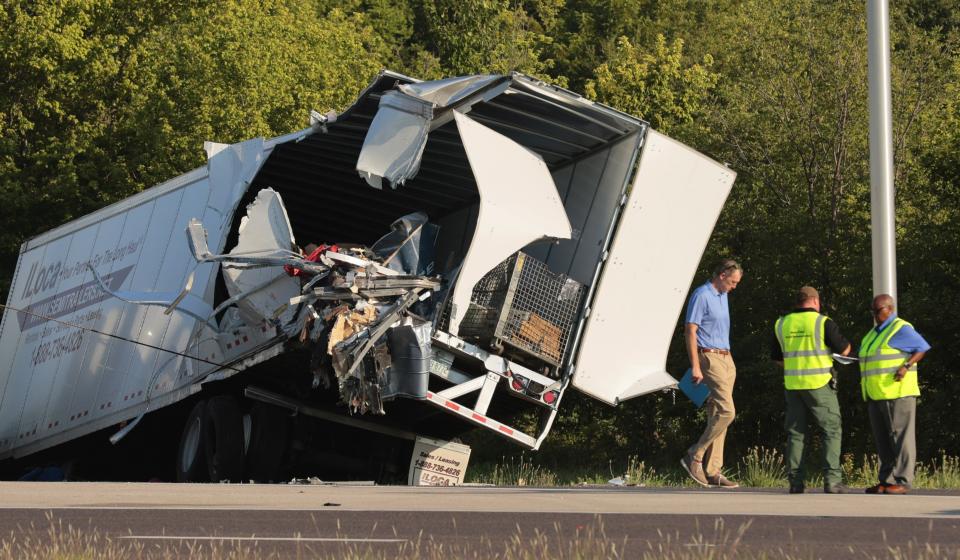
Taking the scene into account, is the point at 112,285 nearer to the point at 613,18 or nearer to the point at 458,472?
the point at 458,472

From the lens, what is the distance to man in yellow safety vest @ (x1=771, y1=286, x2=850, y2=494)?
10656 mm

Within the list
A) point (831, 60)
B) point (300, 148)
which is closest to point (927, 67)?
point (831, 60)

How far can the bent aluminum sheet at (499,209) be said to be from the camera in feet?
40.0

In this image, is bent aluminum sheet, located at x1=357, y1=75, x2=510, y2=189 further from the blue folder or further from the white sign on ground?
the white sign on ground

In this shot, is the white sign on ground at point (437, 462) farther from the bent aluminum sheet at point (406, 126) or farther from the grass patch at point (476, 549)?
the grass patch at point (476, 549)

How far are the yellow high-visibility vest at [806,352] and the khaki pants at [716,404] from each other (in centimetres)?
115

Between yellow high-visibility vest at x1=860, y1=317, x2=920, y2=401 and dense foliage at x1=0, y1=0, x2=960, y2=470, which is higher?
dense foliage at x1=0, y1=0, x2=960, y2=470

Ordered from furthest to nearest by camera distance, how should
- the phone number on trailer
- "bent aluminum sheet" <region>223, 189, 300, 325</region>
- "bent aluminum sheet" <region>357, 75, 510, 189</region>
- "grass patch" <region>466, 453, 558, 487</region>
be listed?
the phone number on trailer
"grass patch" <region>466, 453, 558, 487</region>
"bent aluminum sheet" <region>223, 189, 300, 325</region>
"bent aluminum sheet" <region>357, 75, 510, 189</region>

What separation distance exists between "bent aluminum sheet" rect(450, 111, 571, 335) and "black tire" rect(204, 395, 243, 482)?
111 inches

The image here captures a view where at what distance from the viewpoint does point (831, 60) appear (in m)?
25.2

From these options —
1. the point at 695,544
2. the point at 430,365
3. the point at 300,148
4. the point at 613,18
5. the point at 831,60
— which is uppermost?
the point at 613,18

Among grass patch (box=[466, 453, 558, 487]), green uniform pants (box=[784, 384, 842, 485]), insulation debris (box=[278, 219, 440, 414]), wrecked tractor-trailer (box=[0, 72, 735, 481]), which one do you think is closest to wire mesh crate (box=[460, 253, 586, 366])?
wrecked tractor-trailer (box=[0, 72, 735, 481])

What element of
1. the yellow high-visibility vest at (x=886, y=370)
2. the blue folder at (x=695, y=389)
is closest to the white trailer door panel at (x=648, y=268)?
the blue folder at (x=695, y=389)

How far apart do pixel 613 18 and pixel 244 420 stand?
43101 millimetres
